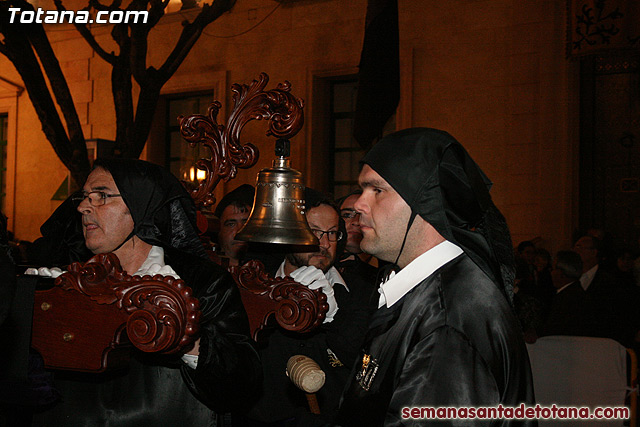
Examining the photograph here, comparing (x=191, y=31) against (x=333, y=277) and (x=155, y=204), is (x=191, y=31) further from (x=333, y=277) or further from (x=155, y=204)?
(x=155, y=204)

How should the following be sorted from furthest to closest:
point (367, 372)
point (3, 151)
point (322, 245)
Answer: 1. point (3, 151)
2. point (322, 245)
3. point (367, 372)

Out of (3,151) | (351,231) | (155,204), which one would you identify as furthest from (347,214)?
(3,151)

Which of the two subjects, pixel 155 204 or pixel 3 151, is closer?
pixel 155 204

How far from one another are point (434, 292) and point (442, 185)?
365 millimetres

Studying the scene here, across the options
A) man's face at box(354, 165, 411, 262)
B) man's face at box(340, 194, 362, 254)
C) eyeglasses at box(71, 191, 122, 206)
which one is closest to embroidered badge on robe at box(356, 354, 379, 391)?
man's face at box(354, 165, 411, 262)

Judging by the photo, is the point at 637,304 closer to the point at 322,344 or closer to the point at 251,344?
the point at 322,344

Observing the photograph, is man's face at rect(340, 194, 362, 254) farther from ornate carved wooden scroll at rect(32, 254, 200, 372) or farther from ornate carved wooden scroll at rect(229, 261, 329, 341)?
ornate carved wooden scroll at rect(32, 254, 200, 372)

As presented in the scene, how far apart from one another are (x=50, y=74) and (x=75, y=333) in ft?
22.5

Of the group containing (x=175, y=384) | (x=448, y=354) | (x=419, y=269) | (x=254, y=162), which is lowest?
(x=175, y=384)

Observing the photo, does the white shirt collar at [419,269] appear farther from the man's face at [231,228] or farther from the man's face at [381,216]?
the man's face at [231,228]

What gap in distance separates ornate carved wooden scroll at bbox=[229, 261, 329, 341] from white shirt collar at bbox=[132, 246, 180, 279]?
16.6 inches

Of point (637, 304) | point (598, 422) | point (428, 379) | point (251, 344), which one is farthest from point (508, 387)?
point (637, 304)

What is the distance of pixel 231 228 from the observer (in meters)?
4.80

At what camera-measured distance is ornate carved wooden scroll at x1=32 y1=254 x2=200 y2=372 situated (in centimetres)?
219
